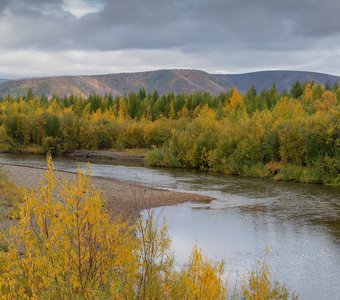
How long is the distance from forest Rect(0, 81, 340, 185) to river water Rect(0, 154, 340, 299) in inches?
255

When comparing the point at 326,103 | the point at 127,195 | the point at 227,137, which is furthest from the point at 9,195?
the point at 326,103

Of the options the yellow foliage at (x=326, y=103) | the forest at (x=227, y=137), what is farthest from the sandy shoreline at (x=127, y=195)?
the yellow foliage at (x=326, y=103)

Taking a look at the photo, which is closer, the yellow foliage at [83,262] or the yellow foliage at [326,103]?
the yellow foliage at [83,262]

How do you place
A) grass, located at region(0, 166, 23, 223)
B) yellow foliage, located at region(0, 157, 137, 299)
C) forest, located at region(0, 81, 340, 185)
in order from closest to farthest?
yellow foliage, located at region(0, 157, 137, 299) < grass, located at region(0, 166, 23, 223) < forest, located at region(0, 81, 340, 185)

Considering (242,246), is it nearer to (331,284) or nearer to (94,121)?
(331,284)

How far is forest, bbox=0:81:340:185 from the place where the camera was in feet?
163


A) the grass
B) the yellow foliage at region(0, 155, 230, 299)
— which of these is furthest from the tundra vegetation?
the grass

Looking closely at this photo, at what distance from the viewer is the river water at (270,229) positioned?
19.2 meters

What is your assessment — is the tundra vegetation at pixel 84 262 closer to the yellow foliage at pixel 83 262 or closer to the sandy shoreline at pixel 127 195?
the yellow foliage at pixel 83 262

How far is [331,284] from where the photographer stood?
1798cm

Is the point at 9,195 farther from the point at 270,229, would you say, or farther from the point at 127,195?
the point at 270,229

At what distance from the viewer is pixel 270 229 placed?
26.7 m

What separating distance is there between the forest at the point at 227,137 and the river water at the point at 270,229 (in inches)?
255

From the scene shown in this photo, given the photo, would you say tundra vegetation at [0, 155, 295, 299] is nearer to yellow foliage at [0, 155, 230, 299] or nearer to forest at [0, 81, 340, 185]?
yellow foliage at [0, 155, 230, 299]
